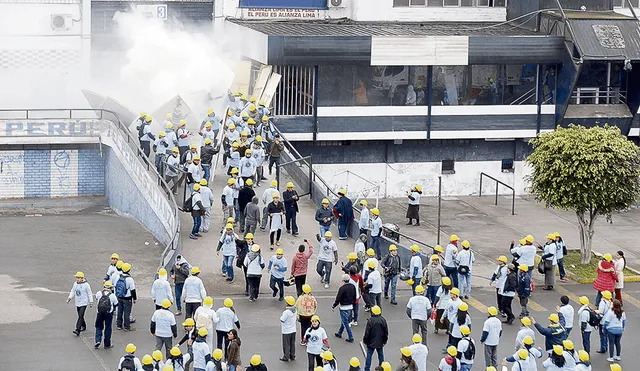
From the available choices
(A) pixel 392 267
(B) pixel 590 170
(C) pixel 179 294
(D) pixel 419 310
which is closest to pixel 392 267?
(A) pixel 392 267

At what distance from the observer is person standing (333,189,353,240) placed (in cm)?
3281

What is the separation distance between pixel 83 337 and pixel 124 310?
3.12ft

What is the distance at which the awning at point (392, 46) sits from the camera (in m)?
40.3

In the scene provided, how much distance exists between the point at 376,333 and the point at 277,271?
15.3 feet

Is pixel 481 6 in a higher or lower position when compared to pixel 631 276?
higher

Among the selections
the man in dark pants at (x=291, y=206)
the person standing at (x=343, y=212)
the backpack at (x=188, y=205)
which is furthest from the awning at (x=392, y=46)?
the backpack at (x=188, y=205)

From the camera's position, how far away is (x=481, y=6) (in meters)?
45.5

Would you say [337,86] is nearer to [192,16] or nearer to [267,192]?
[192,16]

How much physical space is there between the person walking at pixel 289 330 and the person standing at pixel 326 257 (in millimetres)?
4208

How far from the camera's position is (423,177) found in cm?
4291

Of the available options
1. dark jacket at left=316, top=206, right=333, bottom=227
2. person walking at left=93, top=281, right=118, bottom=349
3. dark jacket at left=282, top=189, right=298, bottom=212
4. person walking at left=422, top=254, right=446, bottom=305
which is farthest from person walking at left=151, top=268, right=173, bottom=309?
dark jacket at left=282, top=189, right=298, bottom=212

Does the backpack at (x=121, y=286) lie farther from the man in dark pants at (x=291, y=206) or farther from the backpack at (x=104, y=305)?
the man in dark pants at (x=291, y=206)

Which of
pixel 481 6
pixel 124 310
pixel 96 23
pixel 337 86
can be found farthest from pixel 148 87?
pixel 124 310

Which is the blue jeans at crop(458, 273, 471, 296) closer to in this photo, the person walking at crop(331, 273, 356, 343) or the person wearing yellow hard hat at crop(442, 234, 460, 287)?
the person wearing yellow hard hat at crop(442, 234, 460, 287)
